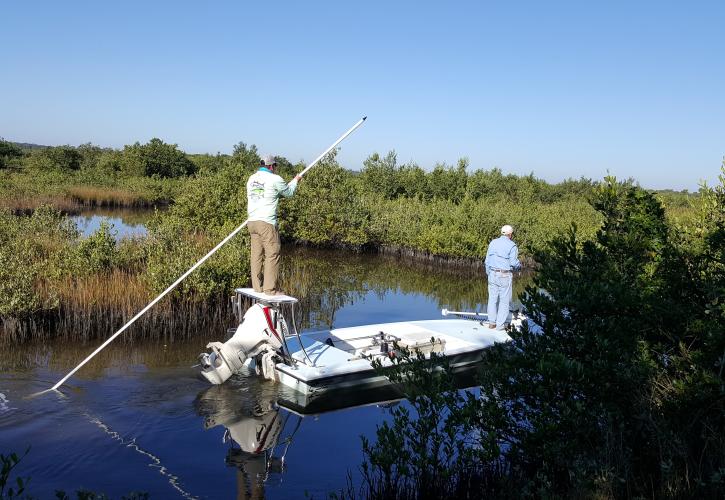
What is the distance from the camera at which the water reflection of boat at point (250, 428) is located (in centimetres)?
652

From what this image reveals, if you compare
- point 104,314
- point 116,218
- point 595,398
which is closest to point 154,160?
point 116,218

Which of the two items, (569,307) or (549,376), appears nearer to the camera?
(549,376)

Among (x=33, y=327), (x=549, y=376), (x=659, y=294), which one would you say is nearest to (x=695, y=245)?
(x=659, y=294)

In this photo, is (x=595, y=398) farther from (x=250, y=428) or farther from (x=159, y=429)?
(x=159, y=429)

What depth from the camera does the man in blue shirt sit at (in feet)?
37.6

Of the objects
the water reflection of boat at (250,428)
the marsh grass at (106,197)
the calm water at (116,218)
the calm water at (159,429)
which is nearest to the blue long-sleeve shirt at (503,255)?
the calm water at (159,429)

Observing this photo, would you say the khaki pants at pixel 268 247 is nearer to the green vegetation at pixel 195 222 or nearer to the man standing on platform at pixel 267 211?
the man standing on platform at pixel 267 211

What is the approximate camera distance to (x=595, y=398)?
194 inches

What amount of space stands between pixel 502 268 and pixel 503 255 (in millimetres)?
245

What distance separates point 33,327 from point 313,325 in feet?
17.5

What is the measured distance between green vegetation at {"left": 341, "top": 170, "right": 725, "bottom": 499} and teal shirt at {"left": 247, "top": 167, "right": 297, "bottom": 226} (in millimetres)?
3995

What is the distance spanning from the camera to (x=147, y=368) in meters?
9.62

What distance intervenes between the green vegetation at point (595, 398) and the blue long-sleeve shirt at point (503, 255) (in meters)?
5.50

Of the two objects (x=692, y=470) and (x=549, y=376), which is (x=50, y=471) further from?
(x=692, y=470)
